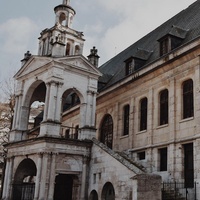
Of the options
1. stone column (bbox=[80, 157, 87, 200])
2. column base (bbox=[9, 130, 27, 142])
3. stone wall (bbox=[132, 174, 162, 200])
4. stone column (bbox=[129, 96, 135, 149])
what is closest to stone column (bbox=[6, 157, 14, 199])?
column base (bbox=[9, 130, 27, 142])

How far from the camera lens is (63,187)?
22.8 metres

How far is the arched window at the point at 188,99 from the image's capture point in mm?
19688

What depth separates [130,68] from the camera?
25.7 metres

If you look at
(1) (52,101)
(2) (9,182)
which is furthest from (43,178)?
(1) (52,101)

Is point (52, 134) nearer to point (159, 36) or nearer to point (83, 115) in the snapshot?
point (83, 115)

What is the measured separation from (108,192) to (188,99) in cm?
704

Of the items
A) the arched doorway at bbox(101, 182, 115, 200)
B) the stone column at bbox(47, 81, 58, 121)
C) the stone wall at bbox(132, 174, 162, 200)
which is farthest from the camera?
the stone column at bbox(47, 81, 58, 121)

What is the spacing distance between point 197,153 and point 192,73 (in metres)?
4.64

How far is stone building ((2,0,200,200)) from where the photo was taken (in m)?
19.0

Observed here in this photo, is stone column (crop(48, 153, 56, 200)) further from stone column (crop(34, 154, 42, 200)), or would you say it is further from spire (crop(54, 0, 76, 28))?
spire (crop(54, 0, 76, 28))

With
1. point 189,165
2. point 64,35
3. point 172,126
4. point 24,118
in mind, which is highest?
point 64,35

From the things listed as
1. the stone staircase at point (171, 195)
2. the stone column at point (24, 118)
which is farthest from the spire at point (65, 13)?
the stone staircase at point (171, 195)

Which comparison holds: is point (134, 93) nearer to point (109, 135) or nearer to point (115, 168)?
point (109, 135)

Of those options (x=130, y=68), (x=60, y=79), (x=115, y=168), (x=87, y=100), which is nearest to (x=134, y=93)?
(x=130, y=68)
